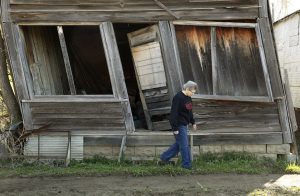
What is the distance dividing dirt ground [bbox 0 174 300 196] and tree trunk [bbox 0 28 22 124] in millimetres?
1912

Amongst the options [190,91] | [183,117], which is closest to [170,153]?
[183,117]

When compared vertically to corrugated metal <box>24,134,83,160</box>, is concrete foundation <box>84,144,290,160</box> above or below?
below

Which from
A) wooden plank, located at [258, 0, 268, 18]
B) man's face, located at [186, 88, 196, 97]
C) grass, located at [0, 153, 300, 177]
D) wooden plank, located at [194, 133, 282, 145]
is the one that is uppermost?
wooden plank, located at [258, 0, 268, 18]

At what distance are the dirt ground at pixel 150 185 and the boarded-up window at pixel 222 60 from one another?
5.89 feet

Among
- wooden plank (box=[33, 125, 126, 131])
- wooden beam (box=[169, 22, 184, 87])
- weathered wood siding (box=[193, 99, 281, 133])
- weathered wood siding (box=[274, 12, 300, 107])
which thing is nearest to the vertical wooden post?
weathered wood siding (box=[193, 99, 281, 133])

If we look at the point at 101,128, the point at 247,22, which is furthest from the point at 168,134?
the point at 247,22

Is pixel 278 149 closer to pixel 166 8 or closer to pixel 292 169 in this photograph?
pixel 292 169

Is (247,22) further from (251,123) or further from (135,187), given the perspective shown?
(135,187)

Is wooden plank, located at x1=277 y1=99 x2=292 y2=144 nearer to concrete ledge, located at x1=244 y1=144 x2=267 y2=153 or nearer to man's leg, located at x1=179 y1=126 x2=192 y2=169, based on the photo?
concrete ledge, located at x1=244 y1=144 x2=267 y2=153

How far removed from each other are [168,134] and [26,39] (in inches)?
142

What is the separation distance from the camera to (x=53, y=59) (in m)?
10.2

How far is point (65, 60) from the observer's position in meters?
8.75

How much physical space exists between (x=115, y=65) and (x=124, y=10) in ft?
3.64

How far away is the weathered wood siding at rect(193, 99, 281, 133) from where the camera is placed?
8.55m
